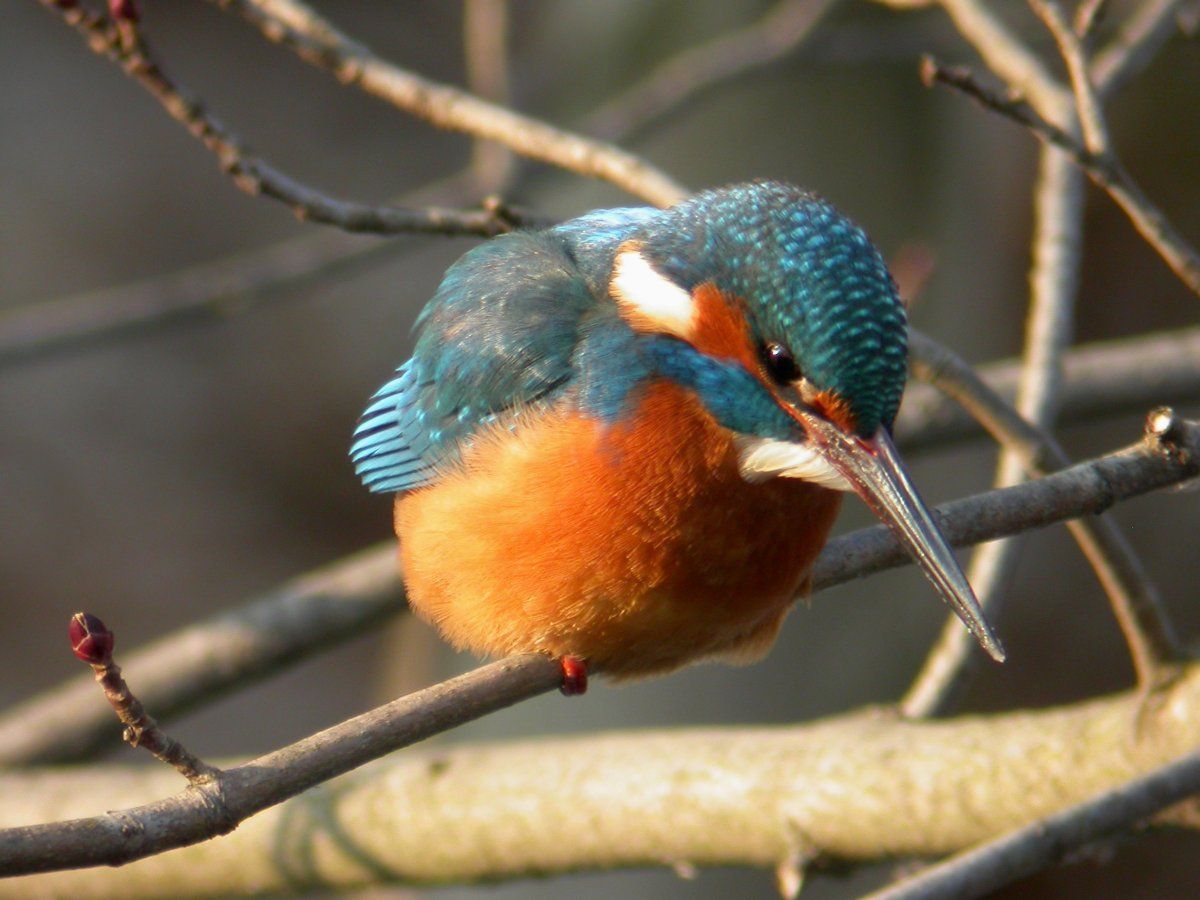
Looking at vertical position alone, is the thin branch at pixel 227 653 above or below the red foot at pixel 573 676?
above

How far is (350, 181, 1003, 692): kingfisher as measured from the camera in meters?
1.93

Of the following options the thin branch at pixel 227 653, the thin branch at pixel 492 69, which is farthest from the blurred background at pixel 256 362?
the thin branch at pixel 227 653

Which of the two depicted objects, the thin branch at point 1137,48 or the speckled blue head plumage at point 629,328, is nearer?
the speckled blue head plumage at point 629,328

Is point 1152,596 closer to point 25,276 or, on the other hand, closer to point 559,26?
point 559,26

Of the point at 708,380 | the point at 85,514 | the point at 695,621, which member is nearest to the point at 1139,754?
the point at 695,621

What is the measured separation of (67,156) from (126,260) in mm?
520

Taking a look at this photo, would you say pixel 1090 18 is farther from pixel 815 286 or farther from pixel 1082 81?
pixel 815 286

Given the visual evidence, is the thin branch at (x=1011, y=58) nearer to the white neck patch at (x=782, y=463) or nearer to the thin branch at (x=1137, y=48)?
the thin branch at (x=1137, y=48)

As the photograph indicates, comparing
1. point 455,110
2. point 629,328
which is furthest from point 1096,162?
point 455,110

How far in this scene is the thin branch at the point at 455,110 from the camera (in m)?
2.57

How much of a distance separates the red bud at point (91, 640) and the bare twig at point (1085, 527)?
1.39 m

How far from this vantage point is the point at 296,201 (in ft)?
7.30

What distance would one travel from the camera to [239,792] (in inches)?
59.4

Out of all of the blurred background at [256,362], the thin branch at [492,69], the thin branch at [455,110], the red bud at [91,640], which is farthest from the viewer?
the blurred background at [256,362]
